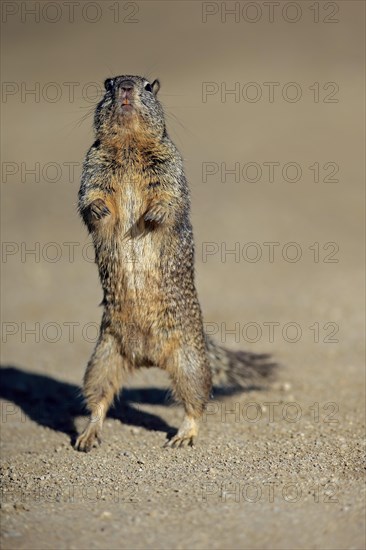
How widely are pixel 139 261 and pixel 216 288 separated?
671cm

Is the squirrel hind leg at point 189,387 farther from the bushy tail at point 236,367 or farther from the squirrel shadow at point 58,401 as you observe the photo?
the bushy tail at point 236,367

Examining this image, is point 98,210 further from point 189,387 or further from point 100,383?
point 189,387

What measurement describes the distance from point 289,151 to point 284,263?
7913 mm

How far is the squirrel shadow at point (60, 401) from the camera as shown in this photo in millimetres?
9766

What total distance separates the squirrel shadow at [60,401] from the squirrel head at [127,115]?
2.79 meters

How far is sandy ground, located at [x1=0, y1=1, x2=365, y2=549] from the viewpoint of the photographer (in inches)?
257

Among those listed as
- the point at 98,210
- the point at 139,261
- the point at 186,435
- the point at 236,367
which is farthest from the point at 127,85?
the point at 186,435

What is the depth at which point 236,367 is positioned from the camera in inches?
383

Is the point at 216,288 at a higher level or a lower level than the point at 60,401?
higher

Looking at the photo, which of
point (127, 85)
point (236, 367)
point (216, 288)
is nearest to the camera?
point (127, 85)

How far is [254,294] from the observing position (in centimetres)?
1470

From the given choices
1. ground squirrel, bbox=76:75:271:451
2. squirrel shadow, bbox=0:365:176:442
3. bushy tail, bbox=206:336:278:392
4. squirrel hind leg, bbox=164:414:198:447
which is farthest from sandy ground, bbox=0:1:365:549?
ground squirrel, bbox=76:75:271:451

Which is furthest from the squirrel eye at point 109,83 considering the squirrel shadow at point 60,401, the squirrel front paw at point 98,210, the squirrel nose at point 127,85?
the squirrel shadow at point 60,401

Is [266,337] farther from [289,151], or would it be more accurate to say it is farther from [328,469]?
[289,151]
